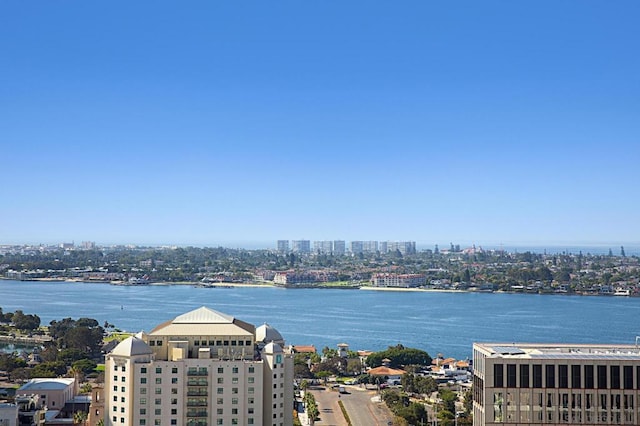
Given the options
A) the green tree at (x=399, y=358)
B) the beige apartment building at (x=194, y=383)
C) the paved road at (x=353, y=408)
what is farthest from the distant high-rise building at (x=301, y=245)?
the beige apartment building at (x=194, y=383)

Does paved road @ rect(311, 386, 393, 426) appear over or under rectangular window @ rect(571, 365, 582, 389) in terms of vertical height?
under

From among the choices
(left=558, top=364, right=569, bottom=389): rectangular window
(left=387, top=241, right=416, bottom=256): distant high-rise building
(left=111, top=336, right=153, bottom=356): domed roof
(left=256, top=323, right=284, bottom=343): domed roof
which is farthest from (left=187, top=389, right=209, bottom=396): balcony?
(left=387, top=241, right=416, bottom=256): distant high-rise building

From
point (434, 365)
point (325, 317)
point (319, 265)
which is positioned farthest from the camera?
point (319, 265)

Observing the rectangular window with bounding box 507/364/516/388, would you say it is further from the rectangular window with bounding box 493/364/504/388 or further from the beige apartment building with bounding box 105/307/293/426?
the beige apartment building with bounding box 105/307/293/426

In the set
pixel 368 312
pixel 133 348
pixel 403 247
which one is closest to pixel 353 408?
pixel 133 348

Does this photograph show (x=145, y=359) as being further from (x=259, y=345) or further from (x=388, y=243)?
(x=388, y=243)

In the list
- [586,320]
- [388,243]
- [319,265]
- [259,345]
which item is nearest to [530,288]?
[586,320]

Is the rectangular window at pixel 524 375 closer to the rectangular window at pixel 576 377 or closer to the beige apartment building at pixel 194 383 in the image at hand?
the rectangular window at pixel 576 377
